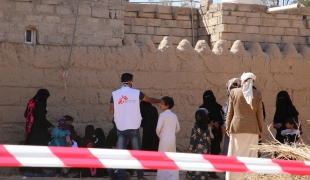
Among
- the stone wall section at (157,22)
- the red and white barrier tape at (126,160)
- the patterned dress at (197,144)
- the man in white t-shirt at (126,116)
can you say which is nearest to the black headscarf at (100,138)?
the man in white t-shirt at (126,116)

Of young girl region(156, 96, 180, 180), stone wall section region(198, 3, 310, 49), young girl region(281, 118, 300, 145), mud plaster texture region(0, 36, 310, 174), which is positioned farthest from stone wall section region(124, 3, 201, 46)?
young girl region(281, 118, 300, 145)

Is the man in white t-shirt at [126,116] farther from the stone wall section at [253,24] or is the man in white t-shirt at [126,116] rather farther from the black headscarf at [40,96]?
the stone wall section at [253,24]

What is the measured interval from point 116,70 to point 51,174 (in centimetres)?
183

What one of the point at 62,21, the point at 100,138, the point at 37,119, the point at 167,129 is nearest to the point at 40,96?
the point at 37,119

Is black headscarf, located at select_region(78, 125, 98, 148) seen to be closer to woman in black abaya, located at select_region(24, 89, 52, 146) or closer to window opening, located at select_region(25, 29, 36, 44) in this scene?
woman in black abaya, located at select_region(24, 89, 52, 146)

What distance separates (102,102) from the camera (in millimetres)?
9875

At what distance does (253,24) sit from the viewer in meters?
11.3

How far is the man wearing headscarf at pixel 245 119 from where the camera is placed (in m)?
7.96

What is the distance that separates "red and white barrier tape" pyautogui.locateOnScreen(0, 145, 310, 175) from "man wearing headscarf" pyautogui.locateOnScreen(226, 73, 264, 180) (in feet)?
10.6

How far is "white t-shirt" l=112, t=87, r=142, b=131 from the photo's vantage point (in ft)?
27.4

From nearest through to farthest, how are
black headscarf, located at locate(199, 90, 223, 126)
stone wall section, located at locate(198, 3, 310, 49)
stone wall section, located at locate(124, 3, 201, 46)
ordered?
black headscarf, located at locate(199, 90, 223, 126) < stone wall section, located at locate(198, 3, 310, 49) < stone wall section, located at locate(124, 3, 201, 46)

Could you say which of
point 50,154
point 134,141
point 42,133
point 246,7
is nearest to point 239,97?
point 134,141

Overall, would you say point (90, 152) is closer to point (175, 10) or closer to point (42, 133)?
point (42, 133)

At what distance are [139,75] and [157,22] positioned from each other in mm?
1849
